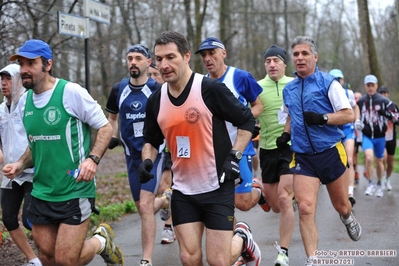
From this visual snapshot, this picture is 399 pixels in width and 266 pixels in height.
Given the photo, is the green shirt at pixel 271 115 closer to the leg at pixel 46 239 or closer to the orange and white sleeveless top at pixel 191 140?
the orange and white sleeveless top at pixel 191 140

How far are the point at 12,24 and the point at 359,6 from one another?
14064 mm

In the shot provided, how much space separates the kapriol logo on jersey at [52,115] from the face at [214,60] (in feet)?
7.09

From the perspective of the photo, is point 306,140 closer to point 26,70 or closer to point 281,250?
point 281,250

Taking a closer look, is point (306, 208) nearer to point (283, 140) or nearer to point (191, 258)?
point (283, 140)

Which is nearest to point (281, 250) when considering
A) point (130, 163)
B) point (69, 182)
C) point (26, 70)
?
point (130, 163)

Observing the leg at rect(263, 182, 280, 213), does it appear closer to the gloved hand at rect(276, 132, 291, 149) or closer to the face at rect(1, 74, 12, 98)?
the gloved hand at rect(276, 132, 291, 149)

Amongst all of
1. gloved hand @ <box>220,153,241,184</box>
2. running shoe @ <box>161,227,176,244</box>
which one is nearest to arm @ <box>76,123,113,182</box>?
gloved hand @ <box>220,153,241,184</box>

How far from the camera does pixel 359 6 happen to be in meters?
20.3

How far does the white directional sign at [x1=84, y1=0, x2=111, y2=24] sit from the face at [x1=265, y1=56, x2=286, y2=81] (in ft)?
9.99

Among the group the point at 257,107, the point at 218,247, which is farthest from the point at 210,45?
the point at 218,247

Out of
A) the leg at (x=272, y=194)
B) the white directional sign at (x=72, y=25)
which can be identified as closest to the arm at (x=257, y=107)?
the leg at (x=272, y=194)

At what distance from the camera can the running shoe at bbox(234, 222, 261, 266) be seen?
5308mm

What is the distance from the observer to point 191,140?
4641mm

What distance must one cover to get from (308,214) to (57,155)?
2.52 metres
